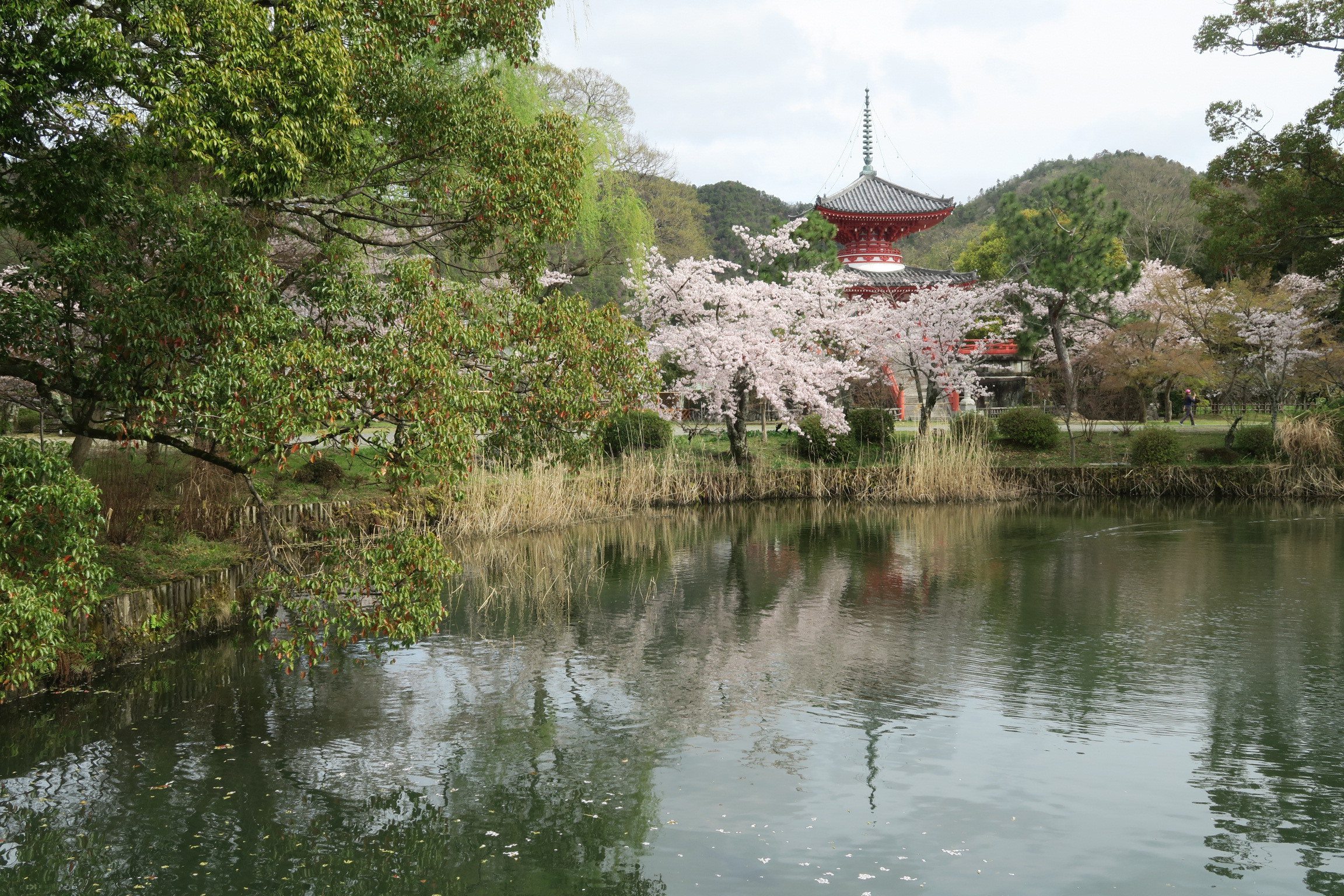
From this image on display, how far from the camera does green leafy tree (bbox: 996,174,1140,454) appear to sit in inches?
763

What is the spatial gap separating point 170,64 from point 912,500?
14.9 m

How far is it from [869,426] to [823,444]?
1.18 meters

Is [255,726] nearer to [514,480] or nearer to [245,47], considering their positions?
[245,47]

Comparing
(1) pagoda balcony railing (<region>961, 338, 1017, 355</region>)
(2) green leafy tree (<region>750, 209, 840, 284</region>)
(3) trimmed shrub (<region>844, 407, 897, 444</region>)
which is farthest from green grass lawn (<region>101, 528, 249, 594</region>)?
(1) pagoda balcony railing (<region>961, 338, 1017, 355</region>)

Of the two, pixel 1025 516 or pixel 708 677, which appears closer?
pixel 708 677

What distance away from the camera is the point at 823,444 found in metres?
20.2

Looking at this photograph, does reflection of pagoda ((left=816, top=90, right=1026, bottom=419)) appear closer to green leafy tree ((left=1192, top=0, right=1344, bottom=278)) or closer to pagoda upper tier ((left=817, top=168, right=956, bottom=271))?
pagoda upper tier ((left=817, top=168, right=956, bottom=271))

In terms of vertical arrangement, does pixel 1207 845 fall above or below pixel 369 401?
below

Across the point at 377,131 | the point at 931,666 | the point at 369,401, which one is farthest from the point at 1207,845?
the point at 377,131

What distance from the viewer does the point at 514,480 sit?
551 inches

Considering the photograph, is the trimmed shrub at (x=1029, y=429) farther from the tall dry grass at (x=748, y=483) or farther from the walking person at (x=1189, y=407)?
the walking person at (x=1189, y=407)

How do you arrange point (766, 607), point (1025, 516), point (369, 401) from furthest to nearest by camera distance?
point (1025, 516)
point (766, 607)
point (369, 401)

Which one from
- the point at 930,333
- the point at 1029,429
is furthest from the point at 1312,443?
the point at 930,333

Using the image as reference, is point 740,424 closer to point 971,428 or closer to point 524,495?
point 971,428
